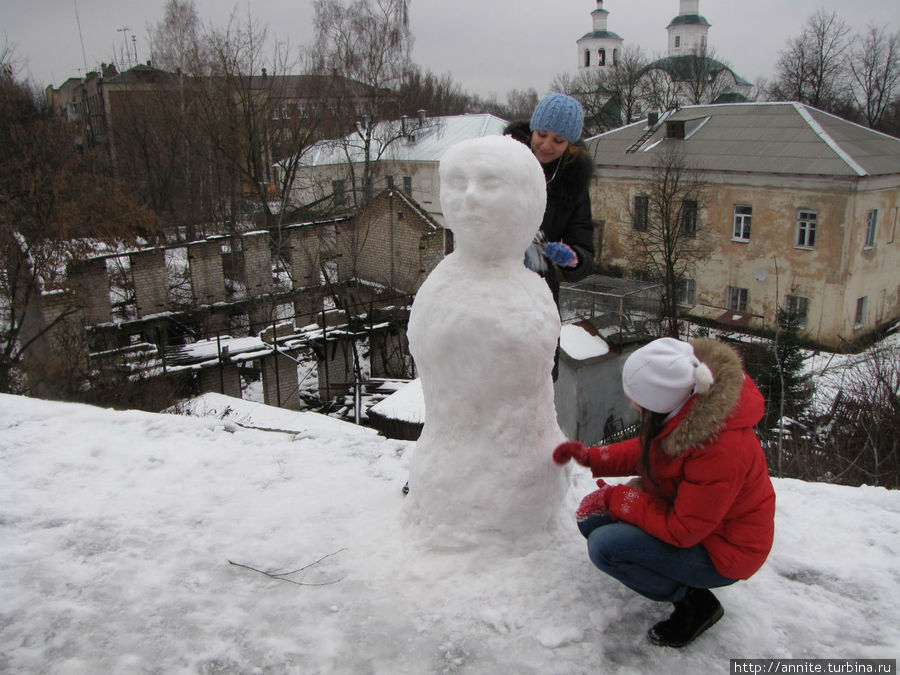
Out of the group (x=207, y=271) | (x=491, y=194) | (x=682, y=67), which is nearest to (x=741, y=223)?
(x=207, y=271)

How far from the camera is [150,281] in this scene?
1620cm

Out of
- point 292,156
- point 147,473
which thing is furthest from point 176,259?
point 147,473

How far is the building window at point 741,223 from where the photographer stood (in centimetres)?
1775

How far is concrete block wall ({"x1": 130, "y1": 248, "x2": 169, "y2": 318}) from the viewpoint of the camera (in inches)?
629

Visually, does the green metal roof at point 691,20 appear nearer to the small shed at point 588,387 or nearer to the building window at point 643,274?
the building window at point 643,274

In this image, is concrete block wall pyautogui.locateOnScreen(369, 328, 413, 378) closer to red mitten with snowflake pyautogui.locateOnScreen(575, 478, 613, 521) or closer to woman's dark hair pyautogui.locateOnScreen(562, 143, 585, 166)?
woman's dark hair pyautogui.locateOnScreen(562, 143, 585, 166)

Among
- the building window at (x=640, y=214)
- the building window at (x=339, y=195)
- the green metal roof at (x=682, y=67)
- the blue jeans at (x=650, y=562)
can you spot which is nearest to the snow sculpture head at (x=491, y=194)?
the blue jeans at (x=650, y=562)

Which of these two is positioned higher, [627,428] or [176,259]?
[176,259]

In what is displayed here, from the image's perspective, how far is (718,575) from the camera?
2.30 metres

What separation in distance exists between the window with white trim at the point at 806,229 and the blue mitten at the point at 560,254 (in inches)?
635

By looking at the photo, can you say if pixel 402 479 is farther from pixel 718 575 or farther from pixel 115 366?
pixel 115 366

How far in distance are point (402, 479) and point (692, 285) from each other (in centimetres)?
1753

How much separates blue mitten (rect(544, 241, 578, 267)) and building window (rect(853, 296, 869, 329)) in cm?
1713

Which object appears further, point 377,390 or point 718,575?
point 377,390
